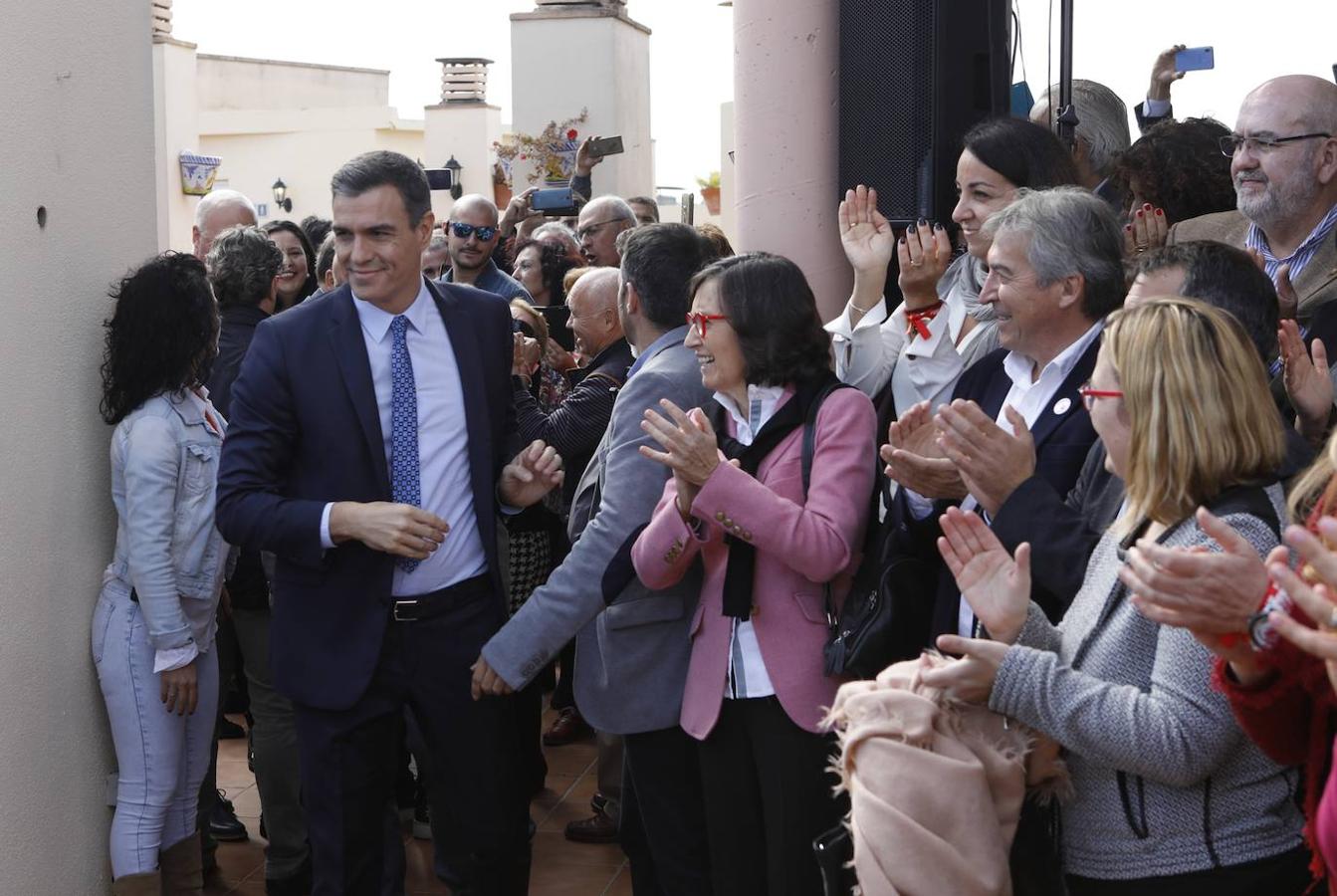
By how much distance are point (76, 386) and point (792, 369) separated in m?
1.76

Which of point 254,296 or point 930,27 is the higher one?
point 930,27

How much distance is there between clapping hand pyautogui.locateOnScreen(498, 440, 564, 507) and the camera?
135 inches

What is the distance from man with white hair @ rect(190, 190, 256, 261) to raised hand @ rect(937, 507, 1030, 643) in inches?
171

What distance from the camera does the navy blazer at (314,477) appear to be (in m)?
3.26

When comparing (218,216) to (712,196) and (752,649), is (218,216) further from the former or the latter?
(712,196)

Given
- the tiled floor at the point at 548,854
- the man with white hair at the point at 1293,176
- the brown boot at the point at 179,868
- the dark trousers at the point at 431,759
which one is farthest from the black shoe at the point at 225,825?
the man with white hair at the point at 1293,176

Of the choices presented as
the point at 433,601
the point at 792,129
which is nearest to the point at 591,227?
the point at 792,129

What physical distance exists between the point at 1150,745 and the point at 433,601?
176cm

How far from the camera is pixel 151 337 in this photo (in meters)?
3.63

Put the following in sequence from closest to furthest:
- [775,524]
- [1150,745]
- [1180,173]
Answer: [1150,745] < [775,524] < [1180,173]

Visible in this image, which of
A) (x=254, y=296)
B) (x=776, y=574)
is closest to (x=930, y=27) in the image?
(x=776, y=574)

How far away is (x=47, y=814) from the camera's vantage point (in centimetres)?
350

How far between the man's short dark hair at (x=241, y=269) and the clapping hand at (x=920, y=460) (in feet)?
8.23

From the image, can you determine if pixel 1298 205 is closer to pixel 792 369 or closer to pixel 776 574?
pixel 792 369
